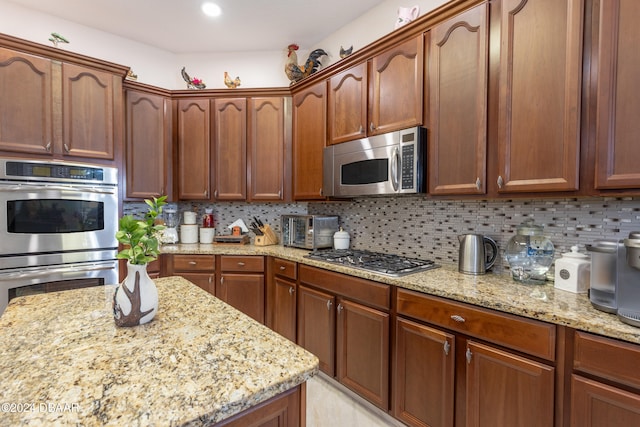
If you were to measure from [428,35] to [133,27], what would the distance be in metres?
2.69

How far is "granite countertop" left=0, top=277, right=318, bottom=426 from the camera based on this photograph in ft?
1.96

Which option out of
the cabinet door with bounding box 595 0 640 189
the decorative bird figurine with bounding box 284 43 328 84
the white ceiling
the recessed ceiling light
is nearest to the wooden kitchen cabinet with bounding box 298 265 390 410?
the cabinet door with bounding box 595 0 640 189

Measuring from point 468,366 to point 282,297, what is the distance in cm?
156

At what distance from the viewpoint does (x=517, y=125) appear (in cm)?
149

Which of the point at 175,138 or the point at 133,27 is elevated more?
the point at 133,27

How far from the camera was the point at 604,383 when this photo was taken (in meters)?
1.06

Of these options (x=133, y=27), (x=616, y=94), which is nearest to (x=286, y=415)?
(x=616, y=94)

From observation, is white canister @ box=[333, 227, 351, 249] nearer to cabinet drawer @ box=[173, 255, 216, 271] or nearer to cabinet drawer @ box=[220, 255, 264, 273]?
cabinet drawer @ box=[220, 255, 264, 273]

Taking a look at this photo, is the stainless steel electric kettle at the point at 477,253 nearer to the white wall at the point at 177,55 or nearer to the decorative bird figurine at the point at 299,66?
the white wall at the point at 177,55

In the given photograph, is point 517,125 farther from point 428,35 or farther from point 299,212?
point 299,212

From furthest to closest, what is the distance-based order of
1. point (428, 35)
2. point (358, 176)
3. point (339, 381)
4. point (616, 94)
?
1. point (358, 176)
2. point (339, 381)
3. point (428, 35)
4. point (616, 94)

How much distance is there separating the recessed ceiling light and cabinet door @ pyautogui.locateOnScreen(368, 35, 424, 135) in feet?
4.72

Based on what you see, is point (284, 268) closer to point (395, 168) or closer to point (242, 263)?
point (242, 263)

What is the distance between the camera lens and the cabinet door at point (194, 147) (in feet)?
10.1
